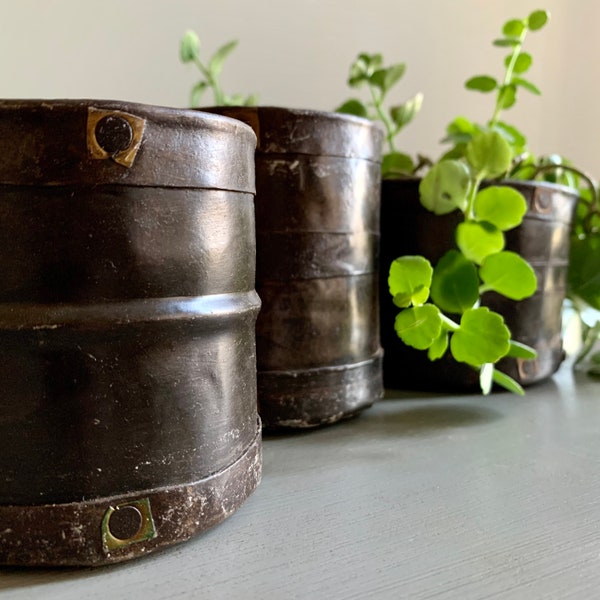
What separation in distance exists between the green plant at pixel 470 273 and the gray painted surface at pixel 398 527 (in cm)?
11

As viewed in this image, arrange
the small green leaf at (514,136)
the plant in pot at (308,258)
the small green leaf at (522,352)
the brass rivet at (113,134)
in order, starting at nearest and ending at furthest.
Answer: the brass rivet at (113,134) < the plant in pot at (308,258) < the small green leaf at (522,352) < the small green leaf at (514,136)

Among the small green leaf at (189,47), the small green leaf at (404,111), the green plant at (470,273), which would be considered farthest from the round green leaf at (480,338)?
the small green leaf at (189,47)

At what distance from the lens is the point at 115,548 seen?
1.69 feet

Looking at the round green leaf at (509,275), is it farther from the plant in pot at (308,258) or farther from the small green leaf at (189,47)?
the small green leaf at (189,47)

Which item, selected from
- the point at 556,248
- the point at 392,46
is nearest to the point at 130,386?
the point at 556,248

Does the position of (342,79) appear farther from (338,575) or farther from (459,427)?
(338,575)

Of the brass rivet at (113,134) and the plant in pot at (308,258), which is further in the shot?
the plant in pot at (308,258)

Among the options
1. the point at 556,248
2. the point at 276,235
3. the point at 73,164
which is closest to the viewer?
the point at 73,164

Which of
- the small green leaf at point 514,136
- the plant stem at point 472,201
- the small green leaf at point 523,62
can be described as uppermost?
the small green leaf at point 523,62

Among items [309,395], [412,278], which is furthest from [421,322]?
[309,395]

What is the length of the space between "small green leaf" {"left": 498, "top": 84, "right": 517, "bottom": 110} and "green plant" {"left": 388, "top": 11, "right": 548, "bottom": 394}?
0.17 meters

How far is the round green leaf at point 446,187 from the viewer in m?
0.89

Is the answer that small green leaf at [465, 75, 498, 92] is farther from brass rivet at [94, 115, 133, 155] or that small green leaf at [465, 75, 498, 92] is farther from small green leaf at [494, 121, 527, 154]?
brass rivet at [94, 115, 133, 155]

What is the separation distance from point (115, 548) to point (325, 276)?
393 mm
